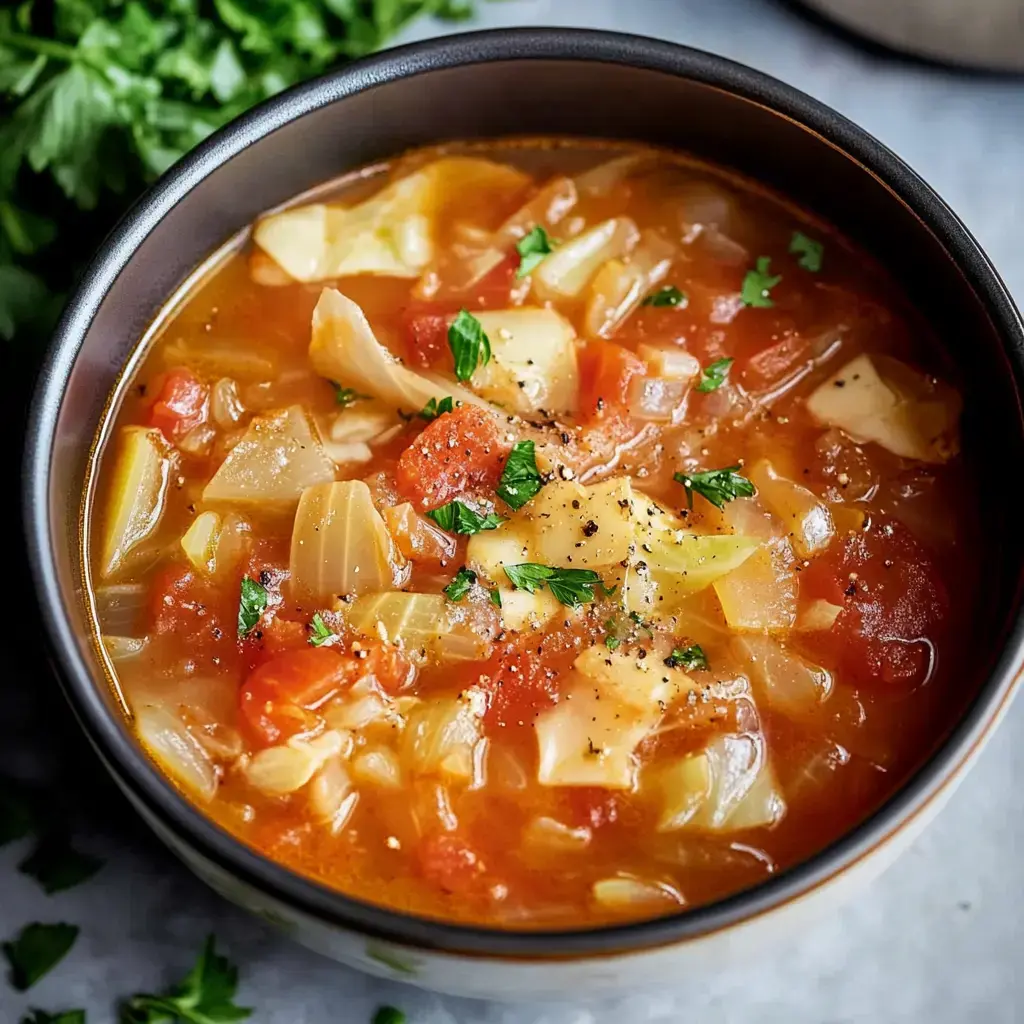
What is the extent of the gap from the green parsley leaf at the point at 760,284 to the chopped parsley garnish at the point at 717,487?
53 cm

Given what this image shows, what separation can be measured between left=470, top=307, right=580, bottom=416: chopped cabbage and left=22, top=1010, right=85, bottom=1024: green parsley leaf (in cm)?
174

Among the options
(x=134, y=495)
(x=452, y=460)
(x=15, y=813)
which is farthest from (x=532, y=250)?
(x=15, y=813)

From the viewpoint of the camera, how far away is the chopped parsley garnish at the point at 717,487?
10.6 ft

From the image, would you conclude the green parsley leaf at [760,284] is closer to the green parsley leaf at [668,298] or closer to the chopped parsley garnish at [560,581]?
the green parsley leaf at [668,298]

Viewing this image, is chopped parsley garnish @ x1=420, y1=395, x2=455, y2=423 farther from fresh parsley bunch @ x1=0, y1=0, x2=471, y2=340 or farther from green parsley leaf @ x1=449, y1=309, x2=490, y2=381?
fresh parsley bunch @ x1=0, y1=0, x2=471, y2=340

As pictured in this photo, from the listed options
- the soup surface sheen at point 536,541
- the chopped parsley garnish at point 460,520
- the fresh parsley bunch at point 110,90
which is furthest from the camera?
the fresh parsley bunch at point 110,90

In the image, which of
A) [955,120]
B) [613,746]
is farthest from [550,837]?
[955,120]

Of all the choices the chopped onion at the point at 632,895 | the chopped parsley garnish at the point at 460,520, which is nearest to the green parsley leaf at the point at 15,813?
the chopped parsley garnish at the point at 460,520

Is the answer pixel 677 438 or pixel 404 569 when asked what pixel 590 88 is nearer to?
pixel 677 438

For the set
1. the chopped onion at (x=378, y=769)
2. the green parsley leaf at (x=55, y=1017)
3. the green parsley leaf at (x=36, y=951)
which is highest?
the chopped onion at (x=378, y=769)

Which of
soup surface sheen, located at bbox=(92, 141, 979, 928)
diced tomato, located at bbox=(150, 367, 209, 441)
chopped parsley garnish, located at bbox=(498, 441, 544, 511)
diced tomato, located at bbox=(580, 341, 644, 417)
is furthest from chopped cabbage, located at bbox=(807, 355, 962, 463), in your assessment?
diced tomato, located at bbox=(150, 367, 209, 441)

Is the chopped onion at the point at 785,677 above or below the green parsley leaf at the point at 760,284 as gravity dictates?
below

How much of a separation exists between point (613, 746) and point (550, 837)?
Answer: 0.23m

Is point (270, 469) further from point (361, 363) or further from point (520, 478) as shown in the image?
point (520, 478)
